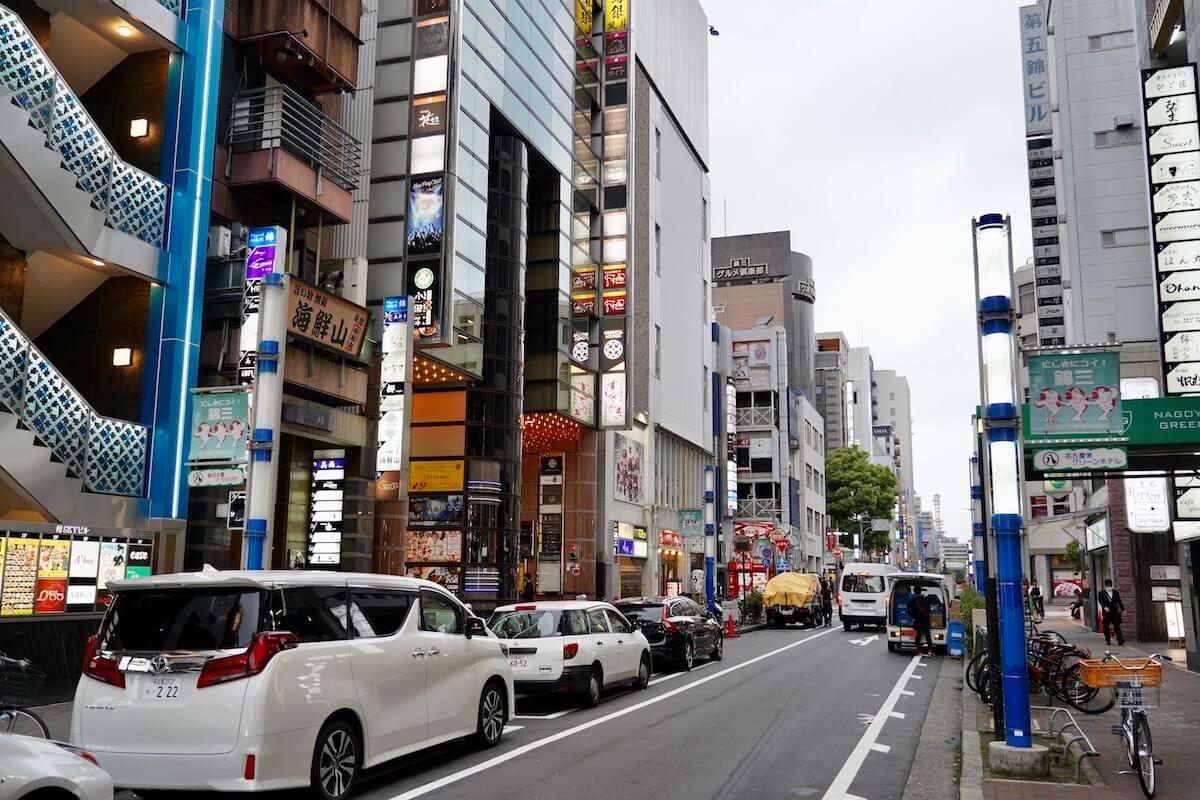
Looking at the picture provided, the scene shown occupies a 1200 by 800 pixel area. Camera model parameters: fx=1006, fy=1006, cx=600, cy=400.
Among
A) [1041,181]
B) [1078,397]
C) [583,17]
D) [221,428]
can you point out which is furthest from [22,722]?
[1041,181]

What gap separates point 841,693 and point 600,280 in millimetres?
27714

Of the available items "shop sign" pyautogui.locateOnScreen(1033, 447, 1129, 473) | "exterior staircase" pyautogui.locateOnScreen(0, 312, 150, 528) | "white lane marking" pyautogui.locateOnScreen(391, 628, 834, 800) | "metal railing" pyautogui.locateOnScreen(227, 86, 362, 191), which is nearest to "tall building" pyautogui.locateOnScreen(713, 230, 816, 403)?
"metal railing" pyautogui.locateOnScreen(227, 86, 362, 191)

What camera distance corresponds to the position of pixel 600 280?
142 ft

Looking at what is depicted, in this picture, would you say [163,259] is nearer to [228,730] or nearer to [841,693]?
[228,730]

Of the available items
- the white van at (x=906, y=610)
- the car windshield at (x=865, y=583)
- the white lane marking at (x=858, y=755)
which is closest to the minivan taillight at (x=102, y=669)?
the white lane marking at (x=858, y=755)

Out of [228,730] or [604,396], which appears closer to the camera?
[228,730]

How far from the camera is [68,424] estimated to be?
1658 centimetres

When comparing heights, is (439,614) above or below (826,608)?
above

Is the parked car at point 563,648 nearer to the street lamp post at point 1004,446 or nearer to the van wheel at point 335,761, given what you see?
the van wheel at point 335,761

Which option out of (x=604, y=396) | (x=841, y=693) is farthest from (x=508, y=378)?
(x=841, y=693)

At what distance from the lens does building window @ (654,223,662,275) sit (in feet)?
168

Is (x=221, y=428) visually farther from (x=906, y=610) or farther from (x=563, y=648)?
(x=906, y=610)

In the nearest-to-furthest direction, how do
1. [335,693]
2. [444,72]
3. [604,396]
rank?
[335,693]
[444,72]
[604,396]

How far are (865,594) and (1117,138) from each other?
32379 mm
